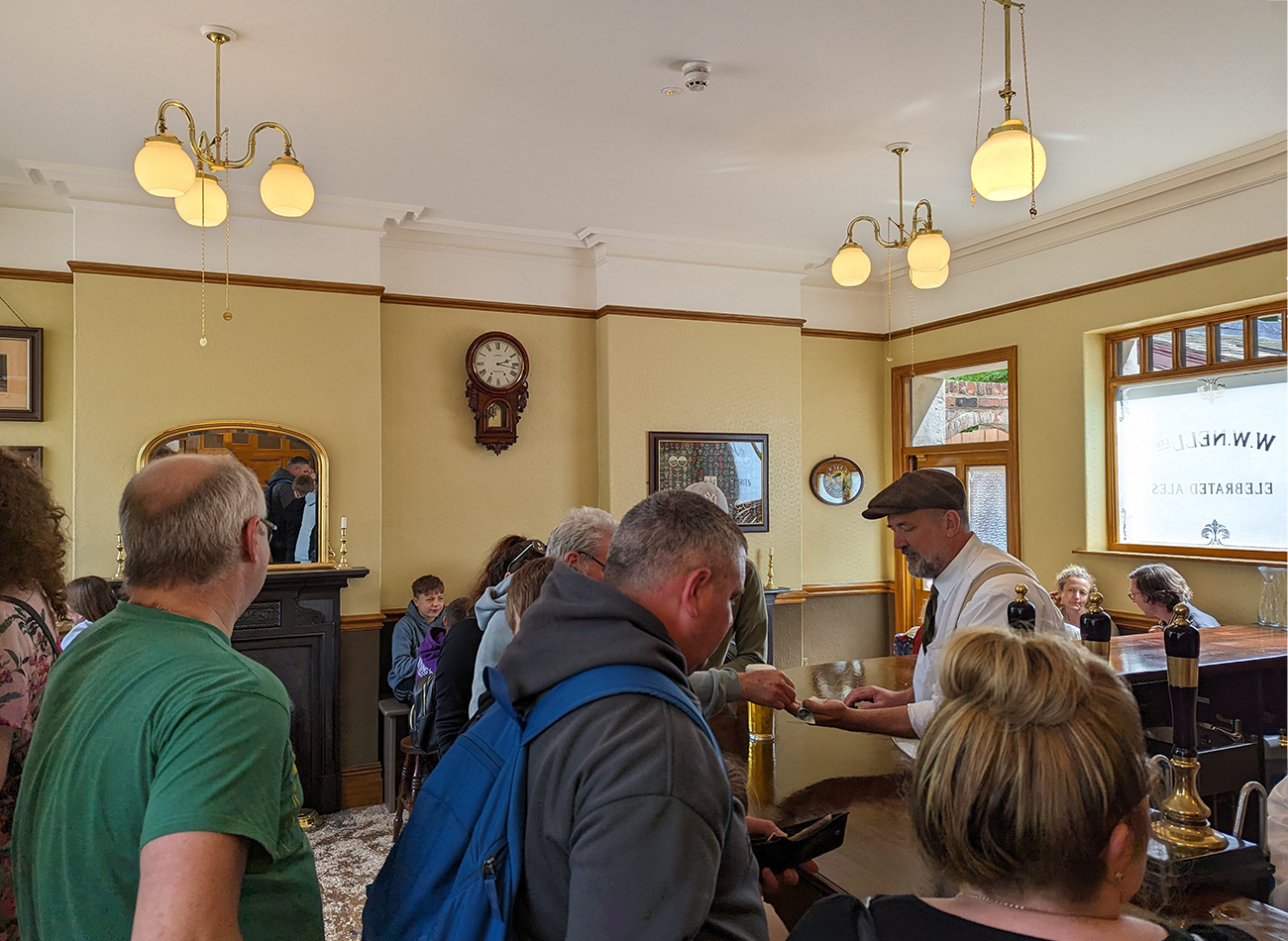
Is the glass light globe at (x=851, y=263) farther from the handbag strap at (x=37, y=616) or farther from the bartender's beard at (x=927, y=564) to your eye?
the handbag strap at (x=37, y=616)

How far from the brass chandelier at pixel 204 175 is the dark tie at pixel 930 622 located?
8.71 ft

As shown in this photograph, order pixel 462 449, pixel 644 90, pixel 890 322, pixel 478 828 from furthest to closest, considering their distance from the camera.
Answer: pixel 890 322 < pixel 462 449 < pixel 644 90 < pixel 478 828

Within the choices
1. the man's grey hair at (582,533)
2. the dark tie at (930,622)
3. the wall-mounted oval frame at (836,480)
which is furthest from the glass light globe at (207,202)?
the wall-mounted oval frame at (836,480)

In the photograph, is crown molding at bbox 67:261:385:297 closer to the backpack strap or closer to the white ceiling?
the white ceiling

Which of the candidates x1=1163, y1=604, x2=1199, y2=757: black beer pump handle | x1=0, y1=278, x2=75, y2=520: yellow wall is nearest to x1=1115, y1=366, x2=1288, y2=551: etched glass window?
x1=1163, y1=604, x2=1199, y2=757: black beer pump handle

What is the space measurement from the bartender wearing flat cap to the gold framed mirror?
11.2 feet

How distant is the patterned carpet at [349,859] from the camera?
369cm

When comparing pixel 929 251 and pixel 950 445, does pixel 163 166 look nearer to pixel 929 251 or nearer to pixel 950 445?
pixel 929 251

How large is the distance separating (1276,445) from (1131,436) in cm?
88

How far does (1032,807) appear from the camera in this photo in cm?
92

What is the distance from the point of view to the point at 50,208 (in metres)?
4.87

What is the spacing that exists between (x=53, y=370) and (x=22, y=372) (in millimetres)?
141

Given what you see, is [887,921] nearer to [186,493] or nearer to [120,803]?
[120,803]

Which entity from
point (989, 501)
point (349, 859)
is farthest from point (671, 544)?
point (989, 501)
